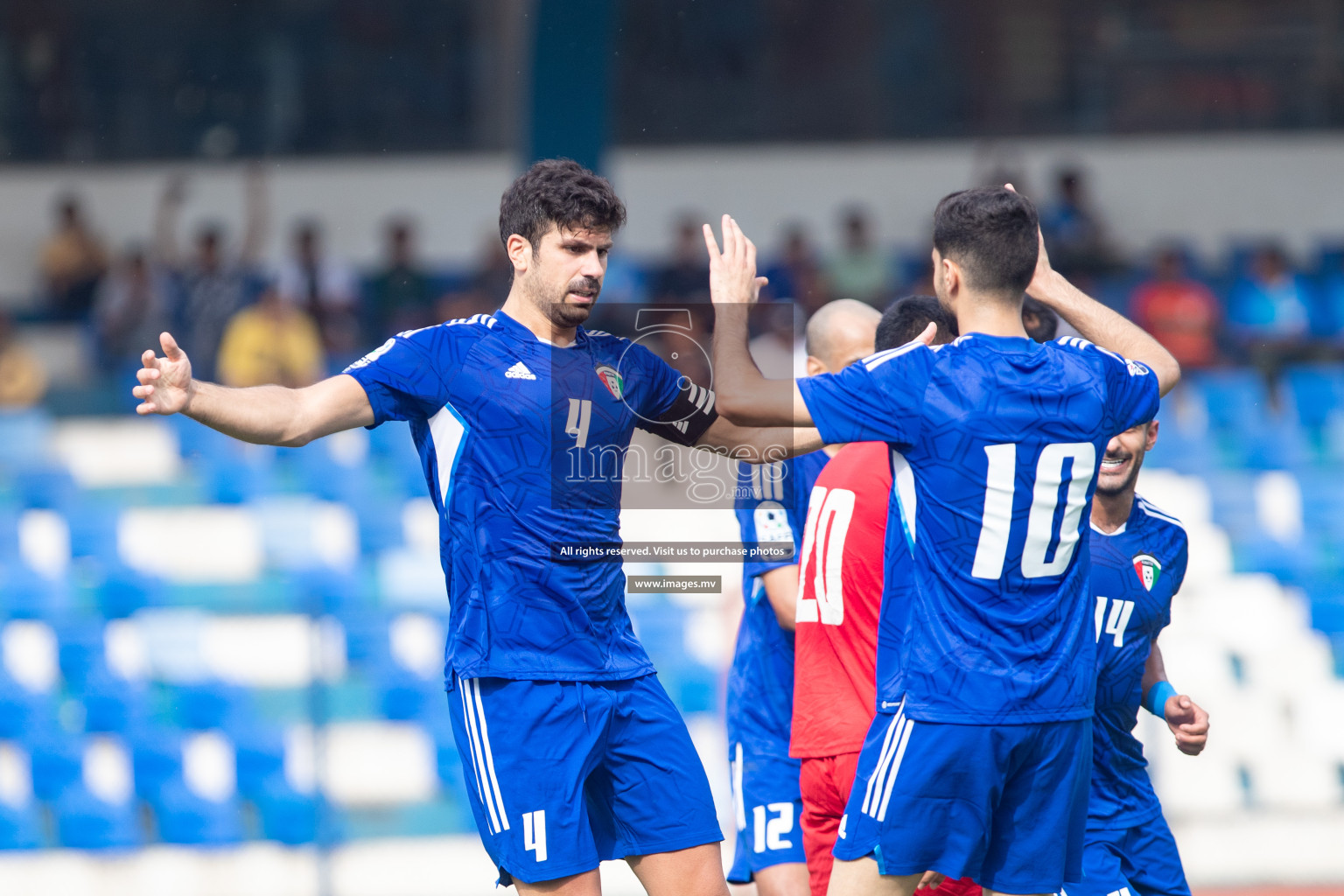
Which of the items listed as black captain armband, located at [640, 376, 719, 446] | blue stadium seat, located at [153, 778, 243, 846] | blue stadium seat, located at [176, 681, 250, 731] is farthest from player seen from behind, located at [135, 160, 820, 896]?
blue stadium seat, located at [176, 681, 250, 731]

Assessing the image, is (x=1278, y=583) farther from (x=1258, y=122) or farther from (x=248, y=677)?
(x=1258, y=122)

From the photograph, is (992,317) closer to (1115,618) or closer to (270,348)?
(1115,618)

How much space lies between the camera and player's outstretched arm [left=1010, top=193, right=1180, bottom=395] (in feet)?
11.4

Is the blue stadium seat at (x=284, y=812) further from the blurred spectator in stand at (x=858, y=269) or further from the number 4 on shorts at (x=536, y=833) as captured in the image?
the blurred spectator in stand at (x=858, y=269)

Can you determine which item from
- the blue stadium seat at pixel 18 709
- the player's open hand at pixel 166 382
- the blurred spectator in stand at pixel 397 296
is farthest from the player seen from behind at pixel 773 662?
the blurred spectator in stand at pixel 397 296

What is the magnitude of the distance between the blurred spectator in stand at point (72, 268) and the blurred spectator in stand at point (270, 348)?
8.64 feet

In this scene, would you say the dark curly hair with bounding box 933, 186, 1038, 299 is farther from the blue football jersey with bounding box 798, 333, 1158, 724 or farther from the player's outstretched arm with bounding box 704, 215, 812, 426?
the player's outstretched arm with bounding box 704, 215, 812, 426

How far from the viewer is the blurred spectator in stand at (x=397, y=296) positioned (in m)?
12.6

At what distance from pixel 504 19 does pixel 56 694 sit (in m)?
8.68

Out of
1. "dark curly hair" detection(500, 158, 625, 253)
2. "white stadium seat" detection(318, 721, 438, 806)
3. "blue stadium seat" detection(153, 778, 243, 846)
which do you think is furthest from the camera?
"white stadium seat" detection(318, 721, 438, 806)

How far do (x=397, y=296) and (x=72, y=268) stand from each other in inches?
126

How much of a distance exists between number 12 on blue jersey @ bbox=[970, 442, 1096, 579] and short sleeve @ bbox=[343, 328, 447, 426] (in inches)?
50.8

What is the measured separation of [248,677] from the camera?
8531 millimetres

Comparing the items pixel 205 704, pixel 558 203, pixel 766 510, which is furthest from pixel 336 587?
pixel 558 203
